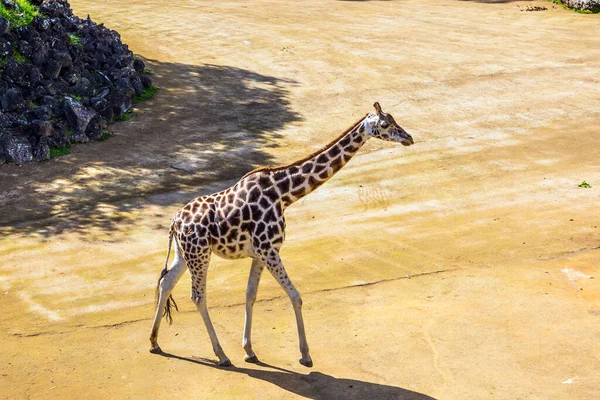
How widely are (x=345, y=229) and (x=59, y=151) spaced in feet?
28.4

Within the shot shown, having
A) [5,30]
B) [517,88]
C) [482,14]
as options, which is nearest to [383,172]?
[517,88]

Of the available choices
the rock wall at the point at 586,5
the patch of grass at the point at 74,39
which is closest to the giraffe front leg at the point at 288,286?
the patch of grass at the point at 74,39

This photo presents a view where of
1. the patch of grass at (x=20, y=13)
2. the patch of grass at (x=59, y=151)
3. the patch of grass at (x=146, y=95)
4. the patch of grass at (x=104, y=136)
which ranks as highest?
the patch of grass at (x=20, y=13)

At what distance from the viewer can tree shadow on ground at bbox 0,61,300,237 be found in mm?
18891

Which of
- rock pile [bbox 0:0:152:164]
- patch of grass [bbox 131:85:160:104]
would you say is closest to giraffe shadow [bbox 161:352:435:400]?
rock pile [bbox 0:0:152:164]

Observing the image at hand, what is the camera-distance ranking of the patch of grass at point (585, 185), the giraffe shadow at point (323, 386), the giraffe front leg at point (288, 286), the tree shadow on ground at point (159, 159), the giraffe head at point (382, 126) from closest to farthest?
the giraffe shadow at point (323, 386) < the giraffe front leg at point (288, 286) < the giraffe head at point (382, 126) < the tree shadow on ground at point (159, 159) < the patch of grass at point (585, 185)

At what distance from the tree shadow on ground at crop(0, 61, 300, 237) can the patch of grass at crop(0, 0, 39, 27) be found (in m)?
4.01

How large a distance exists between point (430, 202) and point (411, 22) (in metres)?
19.2

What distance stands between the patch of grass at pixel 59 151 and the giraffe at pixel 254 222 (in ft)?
33.8

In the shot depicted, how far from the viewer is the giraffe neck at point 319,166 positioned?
12312 millimetres

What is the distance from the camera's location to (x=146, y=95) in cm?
2642

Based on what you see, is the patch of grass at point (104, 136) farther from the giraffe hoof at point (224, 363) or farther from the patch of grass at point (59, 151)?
the giraffe hoof at point (224, 363)

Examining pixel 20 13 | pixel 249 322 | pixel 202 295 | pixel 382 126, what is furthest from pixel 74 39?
pixel 249 322

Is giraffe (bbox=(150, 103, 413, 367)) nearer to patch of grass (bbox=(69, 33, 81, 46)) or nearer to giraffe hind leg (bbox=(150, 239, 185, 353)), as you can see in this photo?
giraffe hind leg (bbox=(150, 239, 185, 353))
